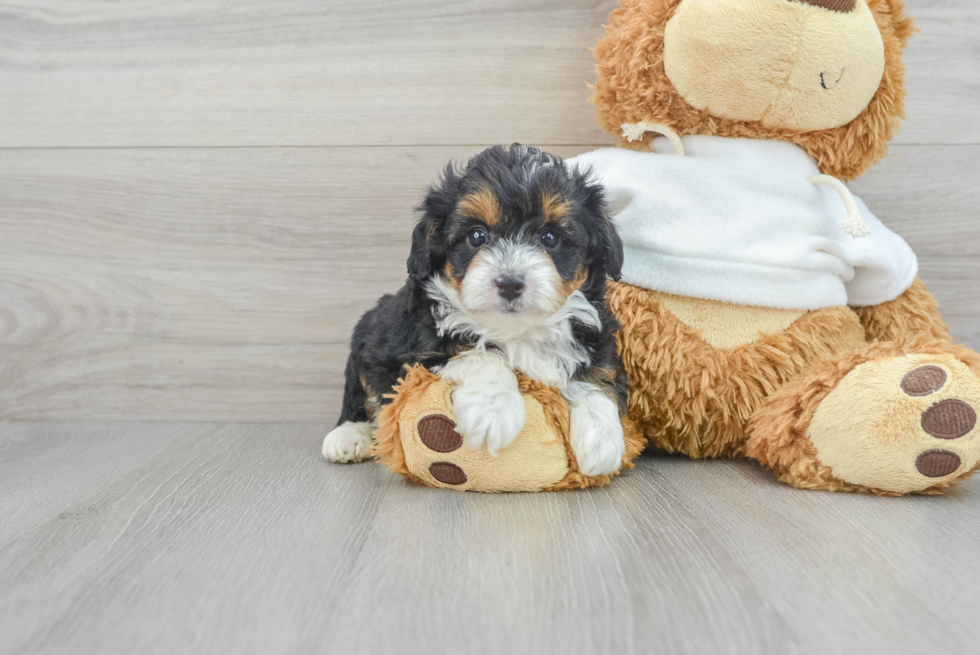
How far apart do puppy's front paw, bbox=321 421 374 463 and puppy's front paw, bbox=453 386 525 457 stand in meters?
0.51

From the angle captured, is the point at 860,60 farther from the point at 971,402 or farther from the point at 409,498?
the point at 409,498

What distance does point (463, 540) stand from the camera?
4.30 ft

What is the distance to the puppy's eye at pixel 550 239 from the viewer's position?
153cm

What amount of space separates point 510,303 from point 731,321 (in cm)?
67

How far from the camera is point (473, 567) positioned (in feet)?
3.91

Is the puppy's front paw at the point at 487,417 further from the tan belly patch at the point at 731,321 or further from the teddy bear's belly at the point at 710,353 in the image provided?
the tan belly patch at the point at 731,321

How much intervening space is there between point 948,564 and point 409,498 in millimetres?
1004

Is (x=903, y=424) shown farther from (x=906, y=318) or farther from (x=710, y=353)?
(x=906, y=318)

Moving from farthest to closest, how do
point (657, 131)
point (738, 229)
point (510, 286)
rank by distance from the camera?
1. point (657, 131)
2. point (738, 229)
3. point (510, 286)

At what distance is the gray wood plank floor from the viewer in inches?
38.5

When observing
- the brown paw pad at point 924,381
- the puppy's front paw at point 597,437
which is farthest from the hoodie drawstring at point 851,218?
the puppy's front paw at point 597,437

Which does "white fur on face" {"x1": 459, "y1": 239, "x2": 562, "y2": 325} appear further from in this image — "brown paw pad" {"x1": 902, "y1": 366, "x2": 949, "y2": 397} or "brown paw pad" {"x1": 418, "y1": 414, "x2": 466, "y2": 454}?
"brown paw pad" {"x1": 902, "y1": 366, "x2": 949, "y2": 397}

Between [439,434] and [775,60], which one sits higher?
[775,60]

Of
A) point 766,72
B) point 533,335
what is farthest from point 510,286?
point 766,72
